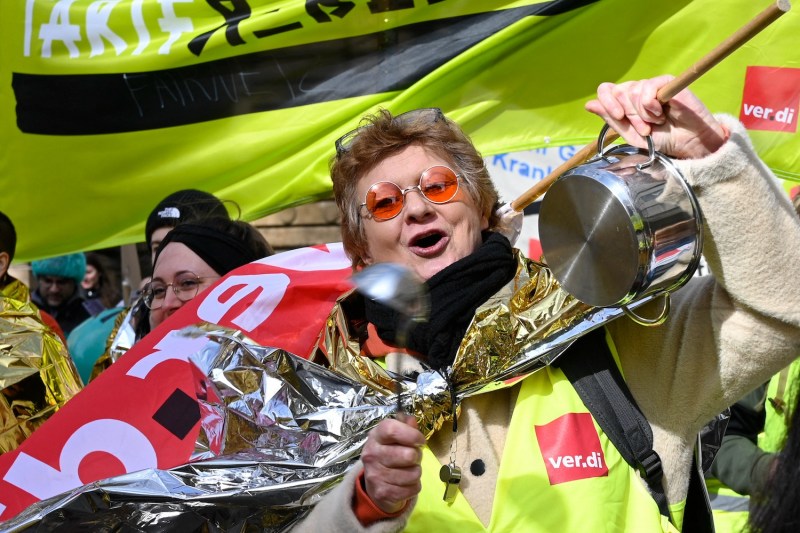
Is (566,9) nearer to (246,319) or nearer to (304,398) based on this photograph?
(246,319)

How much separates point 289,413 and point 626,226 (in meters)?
0.89

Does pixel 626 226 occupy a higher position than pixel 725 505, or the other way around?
pixel 626 226

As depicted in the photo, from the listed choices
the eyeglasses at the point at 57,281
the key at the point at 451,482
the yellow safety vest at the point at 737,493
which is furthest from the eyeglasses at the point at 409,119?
the eyeglasses at the point at 57,281

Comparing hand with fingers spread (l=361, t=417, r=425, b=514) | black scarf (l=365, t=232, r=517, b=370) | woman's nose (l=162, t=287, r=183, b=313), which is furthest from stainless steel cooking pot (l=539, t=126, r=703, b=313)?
woman's nose (l=162, t=287, r=183, b=313)

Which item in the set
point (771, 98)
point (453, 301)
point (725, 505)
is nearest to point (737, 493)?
point (725, 505)

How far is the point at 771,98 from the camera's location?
3004 millimetres

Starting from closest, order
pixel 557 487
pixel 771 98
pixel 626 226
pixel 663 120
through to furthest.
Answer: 1. pixel 626 226
2. pixel 663 120
3. pixel 557 487
4. pixel 771 98

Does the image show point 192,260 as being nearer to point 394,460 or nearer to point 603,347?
point 603,347

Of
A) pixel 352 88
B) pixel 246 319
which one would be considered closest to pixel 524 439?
pixel 246 319

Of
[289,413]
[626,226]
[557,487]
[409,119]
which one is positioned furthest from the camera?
[409,119]

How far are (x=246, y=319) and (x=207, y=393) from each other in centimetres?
57

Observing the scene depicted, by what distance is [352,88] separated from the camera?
3.63 meters

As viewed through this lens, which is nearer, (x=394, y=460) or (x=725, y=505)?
(x=394, y=460)

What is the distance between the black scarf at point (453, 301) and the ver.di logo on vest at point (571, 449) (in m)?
0.29
